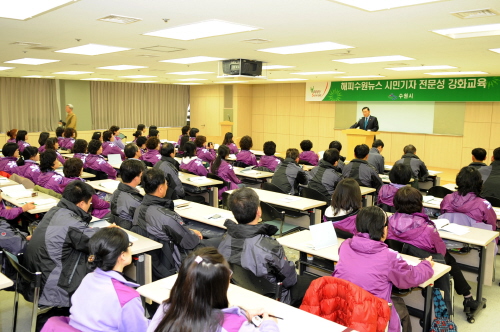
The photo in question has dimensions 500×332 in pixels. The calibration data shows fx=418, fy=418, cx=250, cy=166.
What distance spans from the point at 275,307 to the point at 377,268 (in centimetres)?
73

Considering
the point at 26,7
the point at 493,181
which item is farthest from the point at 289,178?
the point at 26,7

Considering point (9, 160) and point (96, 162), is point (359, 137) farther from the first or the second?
point (9, 160)

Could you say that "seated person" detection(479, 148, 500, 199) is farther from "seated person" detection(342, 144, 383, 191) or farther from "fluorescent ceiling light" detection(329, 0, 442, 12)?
"fluorescent ceiling light" detection(329, 0, 442, 12)

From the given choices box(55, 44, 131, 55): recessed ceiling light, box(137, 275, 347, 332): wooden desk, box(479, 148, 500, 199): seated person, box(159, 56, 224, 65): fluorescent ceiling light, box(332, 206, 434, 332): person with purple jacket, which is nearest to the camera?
box(137, 275, 347, 332): wooden desk

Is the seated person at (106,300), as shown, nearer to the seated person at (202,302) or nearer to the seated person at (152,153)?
the seated person at (202,302)

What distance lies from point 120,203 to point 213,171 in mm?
2706

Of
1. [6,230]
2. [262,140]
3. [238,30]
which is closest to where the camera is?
[6,230]

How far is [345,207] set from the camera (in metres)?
3.82

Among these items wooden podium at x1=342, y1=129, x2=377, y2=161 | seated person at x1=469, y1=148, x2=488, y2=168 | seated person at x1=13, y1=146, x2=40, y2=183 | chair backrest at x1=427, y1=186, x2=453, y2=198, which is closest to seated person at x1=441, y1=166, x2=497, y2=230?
chair backrest at x1=427, y1=186, x2=453, y2=198

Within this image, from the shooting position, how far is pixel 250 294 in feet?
8.25

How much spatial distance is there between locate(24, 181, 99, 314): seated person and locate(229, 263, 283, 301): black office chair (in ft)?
3.71

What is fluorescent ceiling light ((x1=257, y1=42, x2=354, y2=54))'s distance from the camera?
5.96m

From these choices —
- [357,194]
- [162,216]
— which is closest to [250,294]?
[162,216]

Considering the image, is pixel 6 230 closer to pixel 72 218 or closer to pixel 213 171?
pixel 72 218
